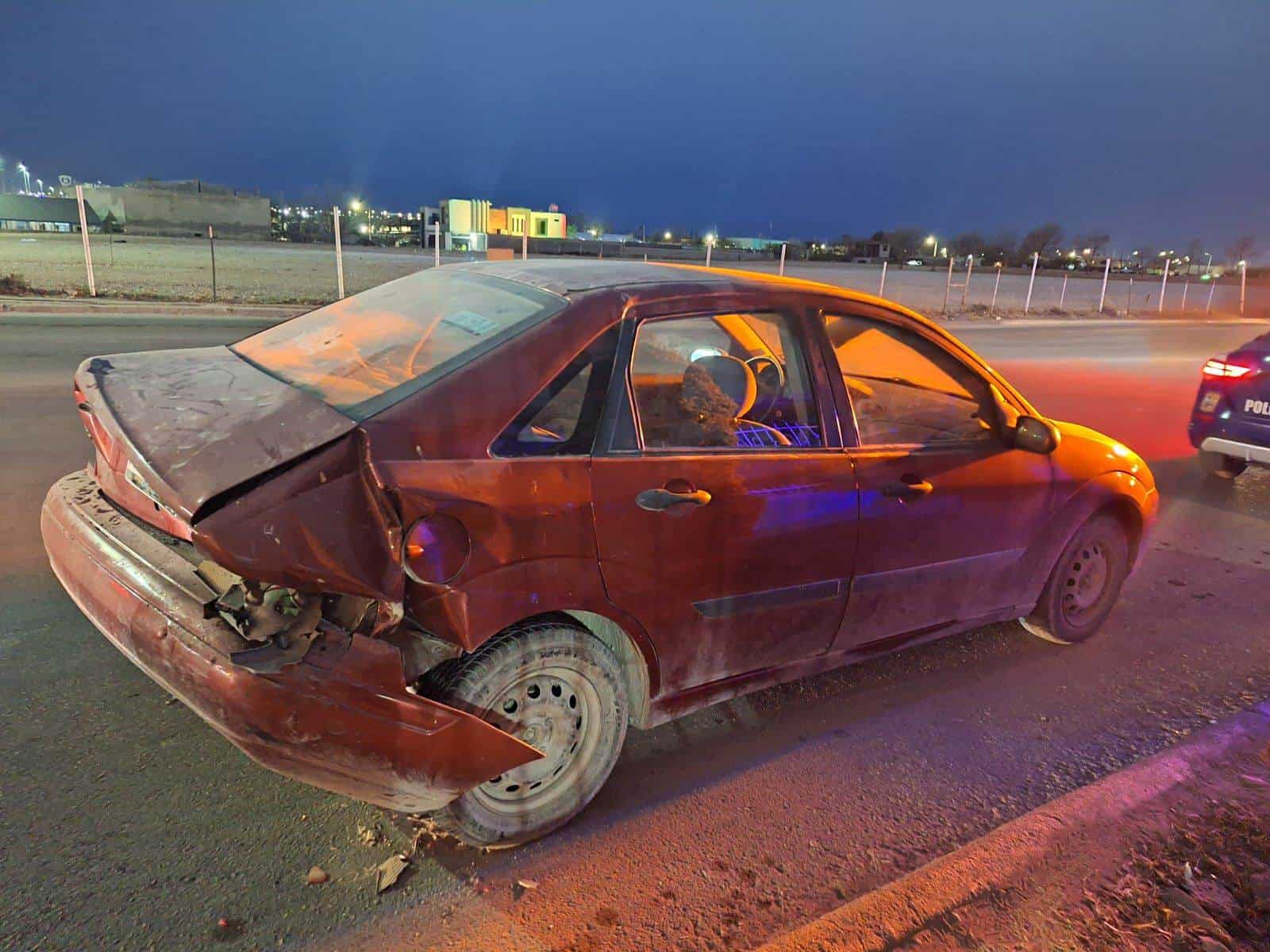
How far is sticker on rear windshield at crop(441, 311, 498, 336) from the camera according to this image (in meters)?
2.81

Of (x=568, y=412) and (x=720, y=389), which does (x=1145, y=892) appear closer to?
(x=720, y=389)

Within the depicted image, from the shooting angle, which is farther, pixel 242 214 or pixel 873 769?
pixel 242 214

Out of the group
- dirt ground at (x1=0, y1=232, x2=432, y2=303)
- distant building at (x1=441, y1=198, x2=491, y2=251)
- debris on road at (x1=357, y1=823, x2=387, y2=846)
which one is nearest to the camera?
debris on road at (x1=357, y1=823, x2=387, y2=846)

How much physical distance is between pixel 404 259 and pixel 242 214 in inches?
1674

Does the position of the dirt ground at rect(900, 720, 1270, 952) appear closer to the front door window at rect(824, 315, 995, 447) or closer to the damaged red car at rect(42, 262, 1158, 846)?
the damaged red car at rect(42, 262, 1158, 846)

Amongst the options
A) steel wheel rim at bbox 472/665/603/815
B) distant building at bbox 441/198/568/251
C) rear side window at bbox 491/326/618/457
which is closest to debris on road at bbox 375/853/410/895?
steel wheel rim at bbox 472/665/603/815

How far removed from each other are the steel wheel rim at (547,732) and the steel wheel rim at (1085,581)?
107 inches

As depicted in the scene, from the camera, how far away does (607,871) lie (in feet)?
8.35

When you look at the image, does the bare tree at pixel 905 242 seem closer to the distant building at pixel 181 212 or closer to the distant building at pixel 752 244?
the distant building at pixel 752 244

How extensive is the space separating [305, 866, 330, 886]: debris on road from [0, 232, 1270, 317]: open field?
1843 cm

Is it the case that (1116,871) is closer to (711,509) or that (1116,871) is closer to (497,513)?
(711,509)

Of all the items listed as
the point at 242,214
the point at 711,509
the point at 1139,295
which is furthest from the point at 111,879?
the point at 242,214

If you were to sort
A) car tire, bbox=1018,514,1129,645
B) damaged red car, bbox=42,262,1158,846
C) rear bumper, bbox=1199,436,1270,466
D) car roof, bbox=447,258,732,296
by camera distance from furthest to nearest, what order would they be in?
1. rear bumper, bbox=1199,436,1270,466
2. car tire, bbox=1018,514,1129,645
3. car roof, bbox=447,258,732,296
4. damaged red car, bbox=42,262,1158,846

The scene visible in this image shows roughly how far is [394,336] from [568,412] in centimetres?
90
